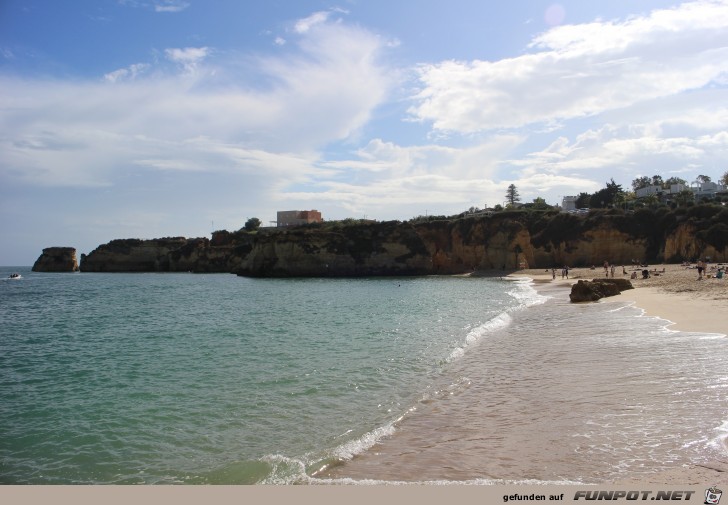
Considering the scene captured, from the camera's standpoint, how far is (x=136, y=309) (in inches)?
1218

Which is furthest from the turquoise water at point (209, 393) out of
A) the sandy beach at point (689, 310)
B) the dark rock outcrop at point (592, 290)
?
the dark rock outcrop at point (592, 290)

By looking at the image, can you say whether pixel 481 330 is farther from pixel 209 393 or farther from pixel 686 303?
pixel 209 393

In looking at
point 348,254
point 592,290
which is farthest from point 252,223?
point 592,290

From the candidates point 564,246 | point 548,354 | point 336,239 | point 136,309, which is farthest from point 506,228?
point 548,354

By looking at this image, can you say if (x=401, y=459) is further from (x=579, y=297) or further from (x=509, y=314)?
(x=579, y=297)

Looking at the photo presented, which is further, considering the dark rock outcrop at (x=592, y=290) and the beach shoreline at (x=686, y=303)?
the dark rock outcrop at (x=592, y=290)

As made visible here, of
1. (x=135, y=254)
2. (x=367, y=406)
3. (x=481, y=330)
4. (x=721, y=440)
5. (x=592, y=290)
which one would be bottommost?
(x=367, y=406)

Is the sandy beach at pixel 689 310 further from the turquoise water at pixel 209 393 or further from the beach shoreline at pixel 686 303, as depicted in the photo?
the turquoise water at pixel 209 393

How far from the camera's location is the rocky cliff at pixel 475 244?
67938 millimetres

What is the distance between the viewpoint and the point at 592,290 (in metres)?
28.5

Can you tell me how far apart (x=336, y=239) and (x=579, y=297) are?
53.4 m

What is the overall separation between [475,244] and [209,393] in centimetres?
7055

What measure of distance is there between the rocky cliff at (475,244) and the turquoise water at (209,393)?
53.8m

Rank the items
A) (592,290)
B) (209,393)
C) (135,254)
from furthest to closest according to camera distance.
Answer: (135,254) < (592,290) < (209,393)
